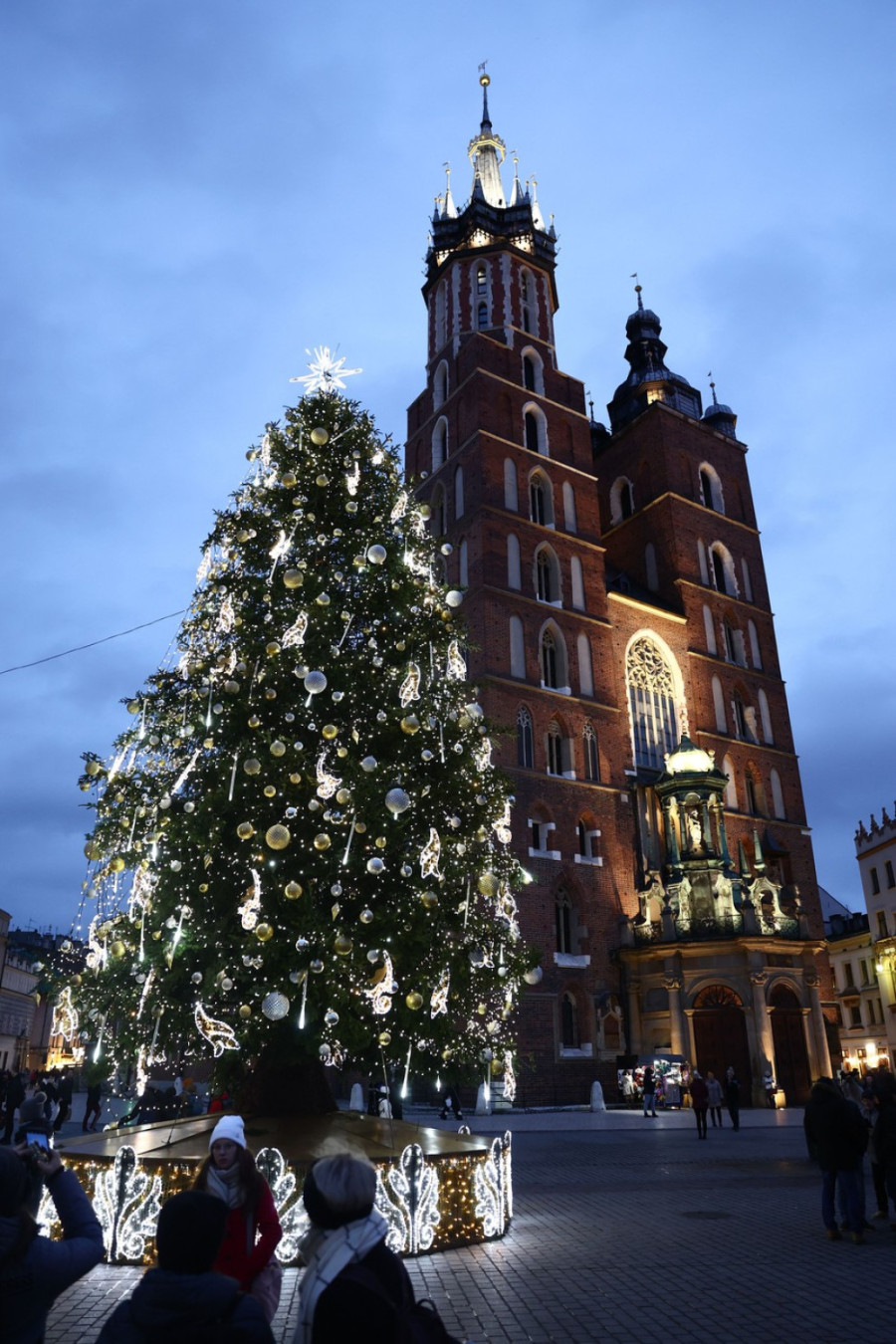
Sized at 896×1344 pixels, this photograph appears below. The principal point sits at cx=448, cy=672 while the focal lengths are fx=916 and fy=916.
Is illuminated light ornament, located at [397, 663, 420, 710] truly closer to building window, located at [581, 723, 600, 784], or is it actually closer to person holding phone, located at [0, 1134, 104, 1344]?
person holding phone, located at [0, 1134, 104, 1344]

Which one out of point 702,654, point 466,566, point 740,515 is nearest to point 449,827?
point 466,566

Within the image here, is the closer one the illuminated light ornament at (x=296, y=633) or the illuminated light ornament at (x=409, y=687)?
the illuminated light ornament at (x=296, y=633)

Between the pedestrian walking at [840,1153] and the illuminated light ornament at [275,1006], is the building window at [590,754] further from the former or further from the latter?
the illuminated light ornament at [275,1006]

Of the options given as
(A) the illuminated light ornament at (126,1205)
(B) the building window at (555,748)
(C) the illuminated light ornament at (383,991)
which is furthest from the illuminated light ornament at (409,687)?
(B) the building window at (555,748)

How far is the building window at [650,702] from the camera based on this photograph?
1421 inches

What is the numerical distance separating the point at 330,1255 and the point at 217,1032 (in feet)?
22.9

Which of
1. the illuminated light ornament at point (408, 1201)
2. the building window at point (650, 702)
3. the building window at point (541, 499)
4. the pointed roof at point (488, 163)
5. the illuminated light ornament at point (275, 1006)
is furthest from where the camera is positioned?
the pointed roof at point (488, 163)

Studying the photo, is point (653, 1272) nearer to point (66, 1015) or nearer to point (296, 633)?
point (66, 1015)

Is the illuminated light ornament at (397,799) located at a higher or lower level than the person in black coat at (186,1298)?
higher

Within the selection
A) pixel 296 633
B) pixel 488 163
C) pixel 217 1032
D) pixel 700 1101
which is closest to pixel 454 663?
pixel 296 633

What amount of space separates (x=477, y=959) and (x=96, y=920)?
432cm

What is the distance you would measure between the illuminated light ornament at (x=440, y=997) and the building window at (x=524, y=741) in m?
20.6

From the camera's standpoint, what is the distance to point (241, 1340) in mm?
2529

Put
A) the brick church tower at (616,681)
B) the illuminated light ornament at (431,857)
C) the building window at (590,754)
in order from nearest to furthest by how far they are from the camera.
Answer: the illuminated light ornament at (431,857) < the brick church tower at (616,681) < the building window at (590,754)
